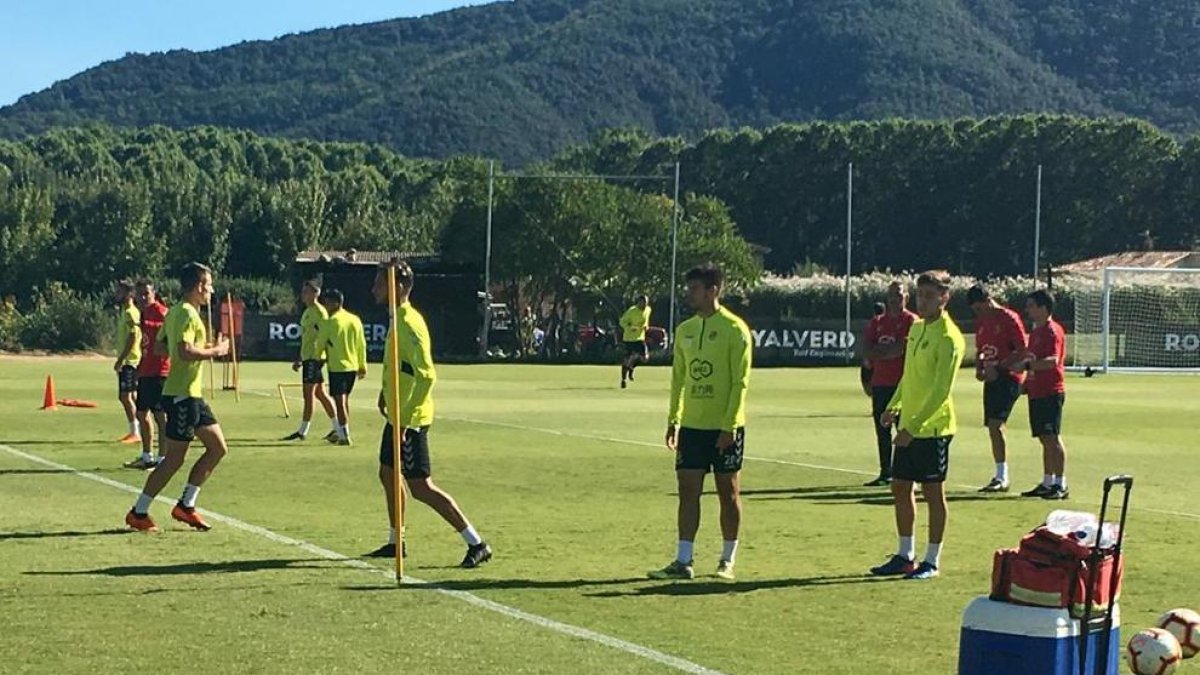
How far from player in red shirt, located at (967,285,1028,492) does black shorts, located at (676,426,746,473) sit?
278 inches

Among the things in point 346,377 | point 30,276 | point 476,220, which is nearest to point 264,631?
point 346,377

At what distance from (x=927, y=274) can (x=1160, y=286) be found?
50438mm

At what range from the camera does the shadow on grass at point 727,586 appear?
38.9 feet

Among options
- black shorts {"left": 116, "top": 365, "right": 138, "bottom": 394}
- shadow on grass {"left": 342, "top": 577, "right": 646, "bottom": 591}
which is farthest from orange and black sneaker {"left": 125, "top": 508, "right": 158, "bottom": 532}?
black shorts {"left": 116, "top": 365, "right": 138, "bottom": 394}

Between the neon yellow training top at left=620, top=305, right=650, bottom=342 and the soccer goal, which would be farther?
the soccer goal

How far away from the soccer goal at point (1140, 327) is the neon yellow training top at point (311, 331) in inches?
1315

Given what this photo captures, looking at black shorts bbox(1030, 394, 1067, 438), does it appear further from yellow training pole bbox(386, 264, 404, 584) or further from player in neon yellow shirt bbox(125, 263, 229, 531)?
yellow training pole bbox(386, 264, 404, 584)

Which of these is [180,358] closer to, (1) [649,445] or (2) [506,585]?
(2) [506,585]

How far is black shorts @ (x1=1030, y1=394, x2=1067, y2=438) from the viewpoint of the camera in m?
18.6

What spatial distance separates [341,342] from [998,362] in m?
8.91

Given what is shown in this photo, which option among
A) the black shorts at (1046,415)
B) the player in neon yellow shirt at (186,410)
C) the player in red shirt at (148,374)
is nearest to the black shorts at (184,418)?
the player in neon yellow shirt at (186,410)

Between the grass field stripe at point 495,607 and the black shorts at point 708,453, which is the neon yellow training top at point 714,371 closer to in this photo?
the black shorts at point 708,453

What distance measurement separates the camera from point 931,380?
1292cm

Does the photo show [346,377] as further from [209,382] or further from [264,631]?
[209,382]
